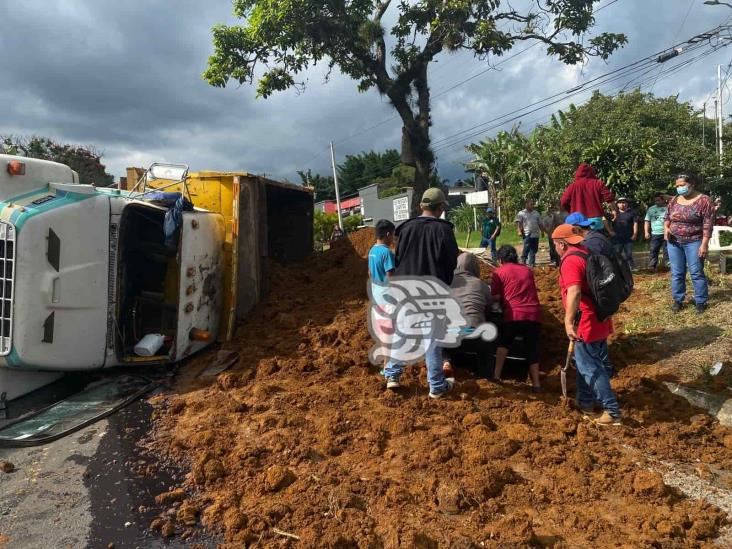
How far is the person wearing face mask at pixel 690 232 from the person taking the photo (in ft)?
16.9

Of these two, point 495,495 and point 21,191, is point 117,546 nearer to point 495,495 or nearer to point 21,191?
point 495,495

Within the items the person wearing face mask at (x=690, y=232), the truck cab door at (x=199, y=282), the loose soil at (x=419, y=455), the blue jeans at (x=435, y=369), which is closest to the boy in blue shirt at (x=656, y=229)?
the person wearing face mask at (x=690, y=232)

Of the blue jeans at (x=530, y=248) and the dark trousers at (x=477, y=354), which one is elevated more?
the blue jeans at (x=530, y=248)

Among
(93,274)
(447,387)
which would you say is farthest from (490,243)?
(93,274)

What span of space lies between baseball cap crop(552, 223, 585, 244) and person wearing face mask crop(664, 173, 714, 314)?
2.11m

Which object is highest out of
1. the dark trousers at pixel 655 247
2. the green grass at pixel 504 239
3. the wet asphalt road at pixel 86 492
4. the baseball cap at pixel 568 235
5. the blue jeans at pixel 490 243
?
the green grass at pixel 504 239


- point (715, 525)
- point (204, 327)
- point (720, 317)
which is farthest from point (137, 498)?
point (720, 317)

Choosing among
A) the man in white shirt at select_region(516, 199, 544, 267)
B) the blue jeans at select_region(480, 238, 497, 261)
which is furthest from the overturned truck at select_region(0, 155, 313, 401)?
the blue jeans at select_region(480, 238, 497, 261)

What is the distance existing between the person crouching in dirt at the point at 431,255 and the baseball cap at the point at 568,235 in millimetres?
791

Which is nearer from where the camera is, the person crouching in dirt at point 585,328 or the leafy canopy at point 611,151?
the person crouching in dirt at point 585,328

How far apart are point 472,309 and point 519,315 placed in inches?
16.2

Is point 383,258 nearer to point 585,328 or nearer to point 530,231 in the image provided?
point 585,328

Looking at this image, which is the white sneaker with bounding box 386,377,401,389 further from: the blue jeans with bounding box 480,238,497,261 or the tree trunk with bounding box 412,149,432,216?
the blue jeans with bounding box 480,238,497,261

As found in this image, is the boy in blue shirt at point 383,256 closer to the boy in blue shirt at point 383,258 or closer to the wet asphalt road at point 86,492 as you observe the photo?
the boy in blue shirt at point 383,258
